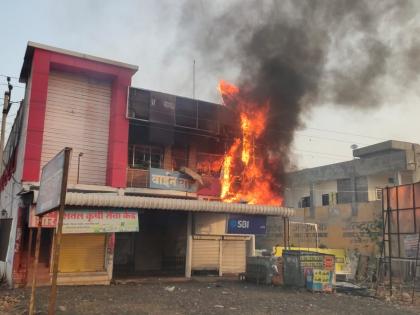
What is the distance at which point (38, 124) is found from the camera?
1662 cm

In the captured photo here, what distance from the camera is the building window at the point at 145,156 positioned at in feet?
67.3

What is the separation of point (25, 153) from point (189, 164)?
817 centimetres

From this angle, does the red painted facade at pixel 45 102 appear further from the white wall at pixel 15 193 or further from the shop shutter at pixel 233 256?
the shop shutter at pixel 233 256

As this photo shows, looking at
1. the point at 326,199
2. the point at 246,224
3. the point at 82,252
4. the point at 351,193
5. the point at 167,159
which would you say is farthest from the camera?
the point at 326,199

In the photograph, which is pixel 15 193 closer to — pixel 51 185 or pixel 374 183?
pixel 51 185

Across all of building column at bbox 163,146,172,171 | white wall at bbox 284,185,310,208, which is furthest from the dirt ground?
white wall at bbox 284,185,310,208

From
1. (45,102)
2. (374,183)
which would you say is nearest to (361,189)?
(374,183)

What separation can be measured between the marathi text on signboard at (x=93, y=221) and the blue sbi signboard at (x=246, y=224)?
17.4ft

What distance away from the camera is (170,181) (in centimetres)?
→ 1998

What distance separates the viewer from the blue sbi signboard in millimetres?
19172

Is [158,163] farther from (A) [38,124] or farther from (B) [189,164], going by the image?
(A) [38,124]

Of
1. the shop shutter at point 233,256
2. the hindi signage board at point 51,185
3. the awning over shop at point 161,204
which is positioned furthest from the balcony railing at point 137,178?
the hindi signage board at point 51,185

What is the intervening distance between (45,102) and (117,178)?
4220mm

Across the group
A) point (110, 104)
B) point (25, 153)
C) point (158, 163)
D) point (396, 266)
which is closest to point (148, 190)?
point (158, 163)
